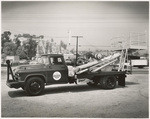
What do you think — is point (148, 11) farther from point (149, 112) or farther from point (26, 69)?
point (26, 69)

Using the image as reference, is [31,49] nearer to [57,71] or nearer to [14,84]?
[57,71]

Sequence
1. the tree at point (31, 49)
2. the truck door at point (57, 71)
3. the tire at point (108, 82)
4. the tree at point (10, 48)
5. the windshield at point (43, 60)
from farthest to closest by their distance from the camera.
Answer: the tree at point (31, 49)
the tree at point (10, 48)
the tire at point (108, 82)
the windshield at point (43, 60)
the truck door at point (57, 71)

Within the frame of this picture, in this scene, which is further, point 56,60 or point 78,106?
point 56,60

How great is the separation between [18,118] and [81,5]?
4.64 m

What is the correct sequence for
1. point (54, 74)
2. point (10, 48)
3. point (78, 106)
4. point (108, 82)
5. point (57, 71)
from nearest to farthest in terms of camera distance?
point (78, 106)
point (54, 74)
point (57, 71)
point (108, 82)
point (10, 48)

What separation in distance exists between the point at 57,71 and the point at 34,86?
127cm

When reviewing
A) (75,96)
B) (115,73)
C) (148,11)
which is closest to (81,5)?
(148,11)

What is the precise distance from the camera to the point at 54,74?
9.19 meters

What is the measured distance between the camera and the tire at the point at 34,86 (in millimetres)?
8574

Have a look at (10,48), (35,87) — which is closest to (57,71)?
(35,87)

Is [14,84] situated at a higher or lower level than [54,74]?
lower

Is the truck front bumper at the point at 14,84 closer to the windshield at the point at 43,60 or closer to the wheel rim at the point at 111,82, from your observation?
the windshield at the point at 43,60

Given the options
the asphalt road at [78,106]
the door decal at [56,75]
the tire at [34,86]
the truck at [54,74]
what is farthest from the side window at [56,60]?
the asphalt road at [78,106]

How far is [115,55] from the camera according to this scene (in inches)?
442
